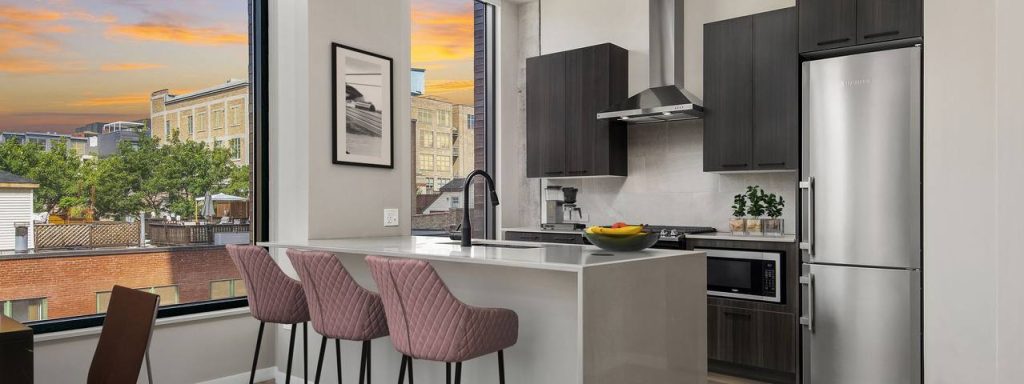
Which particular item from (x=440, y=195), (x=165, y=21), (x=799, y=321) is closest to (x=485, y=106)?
(x=440, y=195)

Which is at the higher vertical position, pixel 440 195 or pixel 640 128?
pixel 640 128

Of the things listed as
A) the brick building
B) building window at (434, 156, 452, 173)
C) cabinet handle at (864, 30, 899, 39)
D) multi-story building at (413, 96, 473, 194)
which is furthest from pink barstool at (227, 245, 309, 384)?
cabinet handle at (864, 30, 899, 39)

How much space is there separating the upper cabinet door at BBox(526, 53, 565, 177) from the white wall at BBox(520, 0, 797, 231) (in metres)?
0.35

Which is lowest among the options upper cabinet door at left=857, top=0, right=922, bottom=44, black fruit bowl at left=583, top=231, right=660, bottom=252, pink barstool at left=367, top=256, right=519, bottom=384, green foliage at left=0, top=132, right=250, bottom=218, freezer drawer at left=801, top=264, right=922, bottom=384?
freezer drawer at left=801, top=264, right=922, bottom=384

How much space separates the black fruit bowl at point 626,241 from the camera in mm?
2754

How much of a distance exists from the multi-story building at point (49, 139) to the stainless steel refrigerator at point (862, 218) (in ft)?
13.3

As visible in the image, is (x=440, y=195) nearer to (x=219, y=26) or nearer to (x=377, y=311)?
(x=219, y=26)

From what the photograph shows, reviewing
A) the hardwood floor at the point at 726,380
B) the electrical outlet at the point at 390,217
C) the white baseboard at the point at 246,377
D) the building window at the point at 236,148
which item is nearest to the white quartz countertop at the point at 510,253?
the electrical outlet at the point at 390,217

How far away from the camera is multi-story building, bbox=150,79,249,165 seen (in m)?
3.79

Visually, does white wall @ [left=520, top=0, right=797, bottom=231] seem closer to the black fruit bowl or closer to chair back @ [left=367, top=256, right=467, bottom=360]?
the black fruit bowl

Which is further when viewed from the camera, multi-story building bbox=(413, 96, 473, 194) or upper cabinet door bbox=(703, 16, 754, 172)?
multi-story building bbox=(413, 96, 473, 194)

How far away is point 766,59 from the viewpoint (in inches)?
169

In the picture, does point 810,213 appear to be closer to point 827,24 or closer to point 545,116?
point 827,24
